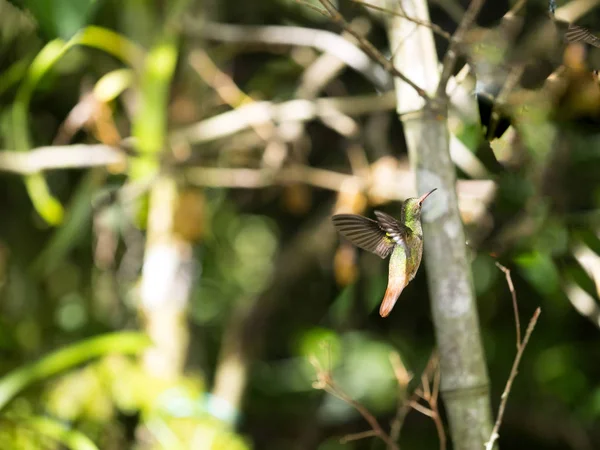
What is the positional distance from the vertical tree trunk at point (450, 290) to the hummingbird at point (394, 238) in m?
0.08

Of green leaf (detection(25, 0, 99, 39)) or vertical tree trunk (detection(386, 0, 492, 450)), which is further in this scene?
green leaf (detection(25, 0, 99, 39))

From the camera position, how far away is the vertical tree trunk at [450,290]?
41cm

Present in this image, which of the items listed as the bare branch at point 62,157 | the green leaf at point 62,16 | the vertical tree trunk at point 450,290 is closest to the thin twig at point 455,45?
the vertical tree trunk at point 450,290

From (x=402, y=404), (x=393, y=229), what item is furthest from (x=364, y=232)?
(x=402, y=404)

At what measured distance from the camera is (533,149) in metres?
0.55

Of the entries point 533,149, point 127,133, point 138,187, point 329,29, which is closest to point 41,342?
point 127,133

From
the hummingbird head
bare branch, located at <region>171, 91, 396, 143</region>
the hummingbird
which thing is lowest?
the hummingbird

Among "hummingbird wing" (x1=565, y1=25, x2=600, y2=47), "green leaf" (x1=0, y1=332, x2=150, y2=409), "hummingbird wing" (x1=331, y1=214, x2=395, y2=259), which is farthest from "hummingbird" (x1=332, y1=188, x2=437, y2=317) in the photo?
"green leaf" (x1=0, y1=332, x2=150, y2=409)

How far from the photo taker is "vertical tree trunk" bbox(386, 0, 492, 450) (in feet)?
1.35

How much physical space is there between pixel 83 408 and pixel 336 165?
22.1 inches

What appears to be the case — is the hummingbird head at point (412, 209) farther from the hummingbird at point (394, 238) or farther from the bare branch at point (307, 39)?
the bare branch at point (307, 39)

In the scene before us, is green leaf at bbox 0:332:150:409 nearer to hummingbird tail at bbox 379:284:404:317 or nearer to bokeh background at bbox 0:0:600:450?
bokeh background at bbox 0:0:600:450

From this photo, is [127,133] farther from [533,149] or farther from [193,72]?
[533,149]

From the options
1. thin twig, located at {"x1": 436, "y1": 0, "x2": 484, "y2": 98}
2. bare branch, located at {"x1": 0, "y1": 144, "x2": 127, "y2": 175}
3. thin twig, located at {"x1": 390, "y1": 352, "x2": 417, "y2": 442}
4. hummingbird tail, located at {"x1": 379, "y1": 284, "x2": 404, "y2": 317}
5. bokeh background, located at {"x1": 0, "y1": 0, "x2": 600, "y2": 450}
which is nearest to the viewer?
hummingbird tail, located at {"x1": 379, "y1": 284, "x2": 404, "y2": 317}
